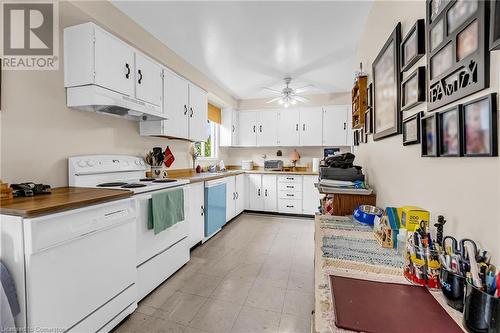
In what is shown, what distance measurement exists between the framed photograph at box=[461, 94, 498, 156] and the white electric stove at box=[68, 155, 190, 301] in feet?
6.16

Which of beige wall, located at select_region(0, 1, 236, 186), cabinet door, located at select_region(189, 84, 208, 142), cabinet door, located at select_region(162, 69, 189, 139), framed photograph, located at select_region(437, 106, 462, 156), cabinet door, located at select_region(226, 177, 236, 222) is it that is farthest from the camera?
cabinet door, located at select_region(226, 177, 236, 222)

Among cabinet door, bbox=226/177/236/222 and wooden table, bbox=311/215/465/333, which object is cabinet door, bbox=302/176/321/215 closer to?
cabinet door, bbox=226/177/236/222

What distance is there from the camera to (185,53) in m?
3.09

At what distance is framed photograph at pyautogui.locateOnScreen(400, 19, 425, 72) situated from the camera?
1.07 m

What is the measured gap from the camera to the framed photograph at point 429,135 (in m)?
0.93

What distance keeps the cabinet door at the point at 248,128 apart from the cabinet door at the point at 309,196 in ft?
4.85

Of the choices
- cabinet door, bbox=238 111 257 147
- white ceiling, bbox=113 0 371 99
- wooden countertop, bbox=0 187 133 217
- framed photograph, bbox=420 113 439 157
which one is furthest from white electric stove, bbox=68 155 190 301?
cabinet door, bbox=238 111 257 147

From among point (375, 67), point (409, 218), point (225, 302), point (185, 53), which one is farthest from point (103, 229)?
point (185, 53)

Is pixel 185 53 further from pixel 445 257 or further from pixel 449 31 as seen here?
pixel 445 257

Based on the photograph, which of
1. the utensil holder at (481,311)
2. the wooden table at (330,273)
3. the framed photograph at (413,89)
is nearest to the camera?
the utensil holder at (481,311)

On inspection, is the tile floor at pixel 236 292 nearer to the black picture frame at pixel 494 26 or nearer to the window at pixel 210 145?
the black picture frame at pixel 494 26

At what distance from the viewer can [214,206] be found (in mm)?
3303

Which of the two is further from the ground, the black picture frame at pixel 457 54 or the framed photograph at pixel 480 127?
the black picture frame at pixel 457 54

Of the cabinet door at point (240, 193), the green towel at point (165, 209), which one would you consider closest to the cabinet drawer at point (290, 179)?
the cabinet door at point (240, 193)
